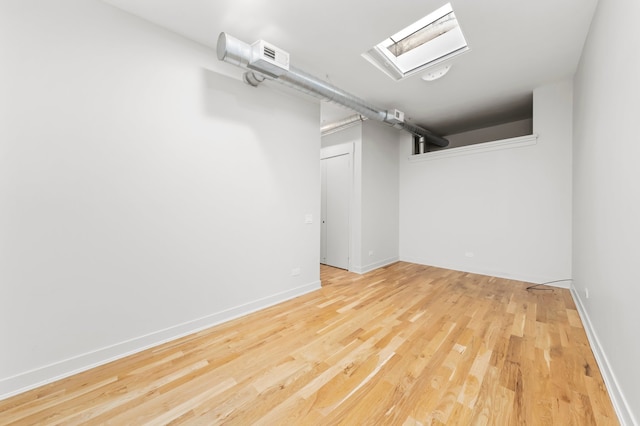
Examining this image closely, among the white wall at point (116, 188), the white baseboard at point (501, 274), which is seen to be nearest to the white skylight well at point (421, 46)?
the white wall at point (116, 188)

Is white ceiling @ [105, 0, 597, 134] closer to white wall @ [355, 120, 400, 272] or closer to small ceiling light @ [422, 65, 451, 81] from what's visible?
small ceiling light @ [422, 65, 451, 81]

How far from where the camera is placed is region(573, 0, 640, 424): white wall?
134cm

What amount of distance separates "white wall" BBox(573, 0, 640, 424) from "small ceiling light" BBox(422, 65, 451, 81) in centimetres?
126

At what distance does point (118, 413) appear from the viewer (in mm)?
1482

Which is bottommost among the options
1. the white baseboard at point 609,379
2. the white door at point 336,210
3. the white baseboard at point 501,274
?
the white baseboard at point 609,379

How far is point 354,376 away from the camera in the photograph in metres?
1.78

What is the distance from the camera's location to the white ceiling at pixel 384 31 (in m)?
2.08

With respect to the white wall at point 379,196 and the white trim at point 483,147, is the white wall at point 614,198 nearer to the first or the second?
the white trim at point 483,147

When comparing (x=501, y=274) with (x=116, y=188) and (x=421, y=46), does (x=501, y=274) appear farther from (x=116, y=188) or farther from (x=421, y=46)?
(x=116, y=188)

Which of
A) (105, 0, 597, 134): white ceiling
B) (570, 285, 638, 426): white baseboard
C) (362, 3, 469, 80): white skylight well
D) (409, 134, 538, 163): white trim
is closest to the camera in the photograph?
(570, 285, 638, 426): white baseboard

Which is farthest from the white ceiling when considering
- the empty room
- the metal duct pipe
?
the metal duct pipe

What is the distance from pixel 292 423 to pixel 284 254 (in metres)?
2.04

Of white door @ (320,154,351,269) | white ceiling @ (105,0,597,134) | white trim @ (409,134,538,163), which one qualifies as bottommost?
white door @ (320,154,351,269)

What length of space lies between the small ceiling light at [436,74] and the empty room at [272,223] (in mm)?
24
